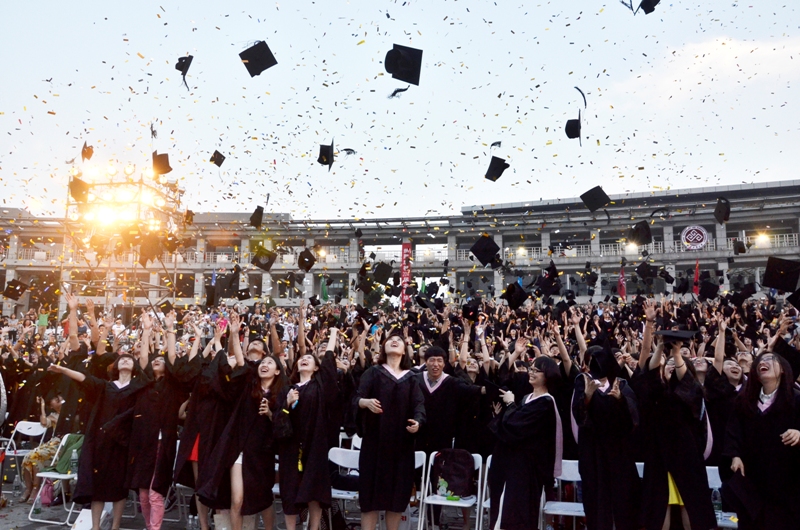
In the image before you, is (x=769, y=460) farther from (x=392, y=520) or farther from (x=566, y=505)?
(x=392, y=520)

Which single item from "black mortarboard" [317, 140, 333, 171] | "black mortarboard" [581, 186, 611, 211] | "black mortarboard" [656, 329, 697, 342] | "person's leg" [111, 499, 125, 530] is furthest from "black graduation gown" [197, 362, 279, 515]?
"black mortarboard" [581, 186, 611, 211]

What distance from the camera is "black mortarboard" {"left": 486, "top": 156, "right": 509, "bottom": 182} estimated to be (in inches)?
426

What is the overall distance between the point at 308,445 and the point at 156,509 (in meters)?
1.68

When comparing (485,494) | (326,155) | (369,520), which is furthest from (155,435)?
(326,155)

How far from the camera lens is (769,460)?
4492 mm

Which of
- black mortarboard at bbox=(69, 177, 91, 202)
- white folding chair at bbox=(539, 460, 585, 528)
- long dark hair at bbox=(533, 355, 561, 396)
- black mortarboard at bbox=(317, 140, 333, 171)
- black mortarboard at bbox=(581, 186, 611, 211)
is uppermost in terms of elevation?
black mortarboard at bbox=(317, 140, 333, 171)

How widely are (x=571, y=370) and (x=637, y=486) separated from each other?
123cm

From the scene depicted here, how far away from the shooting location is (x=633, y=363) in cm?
673

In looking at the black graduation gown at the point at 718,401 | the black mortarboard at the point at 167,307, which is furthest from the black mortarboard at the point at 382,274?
the black graduation gown at the point at 718,401

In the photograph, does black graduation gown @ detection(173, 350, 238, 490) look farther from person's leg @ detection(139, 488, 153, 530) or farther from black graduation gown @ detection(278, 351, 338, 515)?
black graduation gown @ detection(278, 351, 338, 515)

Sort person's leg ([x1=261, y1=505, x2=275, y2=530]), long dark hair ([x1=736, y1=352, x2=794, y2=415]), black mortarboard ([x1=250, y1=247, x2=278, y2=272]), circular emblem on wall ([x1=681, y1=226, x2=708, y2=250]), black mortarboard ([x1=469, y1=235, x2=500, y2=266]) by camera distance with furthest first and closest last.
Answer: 1. circular emblem on wall ([x1=681, y1=226, x2=708, y2=250])
2. black mortarboard ([x1=250, y1=247, x2=278, y2=272])
3. black mortarboard ([x1=469, y1=235, x2=500, y2=266])
4. person's leg ([x1=261, y1=505, x2=275, y2=530])
5. long dark hair ([x1=736, y1=352, x2=794, y2=415])

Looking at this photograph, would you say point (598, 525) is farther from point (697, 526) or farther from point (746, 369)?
point (746, 369)

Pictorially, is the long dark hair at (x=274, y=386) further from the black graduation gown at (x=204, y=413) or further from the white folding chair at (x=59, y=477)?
the white folding chair at (x=59, y=477)

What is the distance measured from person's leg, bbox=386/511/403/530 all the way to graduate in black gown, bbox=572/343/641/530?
159 centimetres
